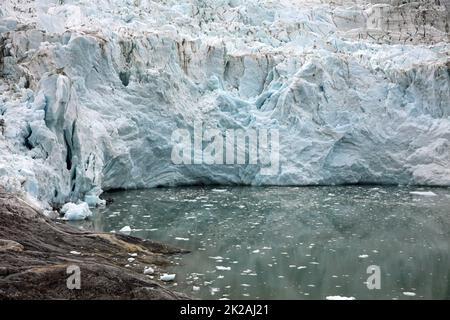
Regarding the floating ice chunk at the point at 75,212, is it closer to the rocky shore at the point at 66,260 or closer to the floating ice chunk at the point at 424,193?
the rocky shore at the point at 66,260

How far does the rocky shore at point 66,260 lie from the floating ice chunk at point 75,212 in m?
1.97

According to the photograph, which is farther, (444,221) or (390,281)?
(444,221)

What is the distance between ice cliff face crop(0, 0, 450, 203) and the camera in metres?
11.3

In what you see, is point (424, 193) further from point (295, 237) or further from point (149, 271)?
point (149, 271)

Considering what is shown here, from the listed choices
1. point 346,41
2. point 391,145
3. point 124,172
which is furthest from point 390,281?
point 346,41

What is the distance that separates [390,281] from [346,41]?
13.2 m

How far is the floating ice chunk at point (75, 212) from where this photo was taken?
9328mm

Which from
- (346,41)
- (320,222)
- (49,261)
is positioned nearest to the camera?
(49,261)

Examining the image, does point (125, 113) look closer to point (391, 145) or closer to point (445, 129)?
point (391, 145)

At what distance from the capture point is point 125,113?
13211 millimetres

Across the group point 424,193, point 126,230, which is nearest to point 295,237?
point 126,230

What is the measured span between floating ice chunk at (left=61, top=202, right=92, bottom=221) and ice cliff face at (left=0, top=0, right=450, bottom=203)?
2.89ft

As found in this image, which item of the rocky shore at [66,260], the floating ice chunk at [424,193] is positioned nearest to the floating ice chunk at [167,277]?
the rocky shore at [66,260]

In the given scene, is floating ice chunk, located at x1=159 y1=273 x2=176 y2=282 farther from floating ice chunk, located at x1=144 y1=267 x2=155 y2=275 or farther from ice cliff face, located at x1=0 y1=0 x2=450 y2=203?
ice cliff face, located at x1=0 y1=0 x2=450 y2=203
